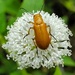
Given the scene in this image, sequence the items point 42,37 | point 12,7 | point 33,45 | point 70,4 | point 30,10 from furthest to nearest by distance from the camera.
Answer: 1. point 70,4
2. point 12,7
3. point 30,10
4. point 33,45
5. point 42,37

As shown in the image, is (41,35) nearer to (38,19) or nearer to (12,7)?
(38,19)

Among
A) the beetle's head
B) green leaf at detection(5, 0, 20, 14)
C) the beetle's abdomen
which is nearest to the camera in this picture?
the beetle's abdomen

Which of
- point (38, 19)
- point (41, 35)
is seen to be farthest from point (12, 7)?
point (41, 35)

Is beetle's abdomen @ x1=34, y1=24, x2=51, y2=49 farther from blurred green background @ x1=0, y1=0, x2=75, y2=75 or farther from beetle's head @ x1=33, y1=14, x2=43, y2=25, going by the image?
blurred green background @ x1=0, y1=0, x2=75, y2=75

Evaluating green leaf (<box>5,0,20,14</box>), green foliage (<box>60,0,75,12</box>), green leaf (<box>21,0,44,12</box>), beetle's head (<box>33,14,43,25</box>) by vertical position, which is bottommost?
beetle's head (<box>33,14,43,25</box>)

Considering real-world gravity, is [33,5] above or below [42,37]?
above

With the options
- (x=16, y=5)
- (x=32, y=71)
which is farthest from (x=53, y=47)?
(x=16, y=5)

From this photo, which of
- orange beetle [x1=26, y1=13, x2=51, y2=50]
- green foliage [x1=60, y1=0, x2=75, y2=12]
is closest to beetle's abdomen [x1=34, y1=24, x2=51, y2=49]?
orange beetle [x1=26, y1=13, x2=51, y2=50]
